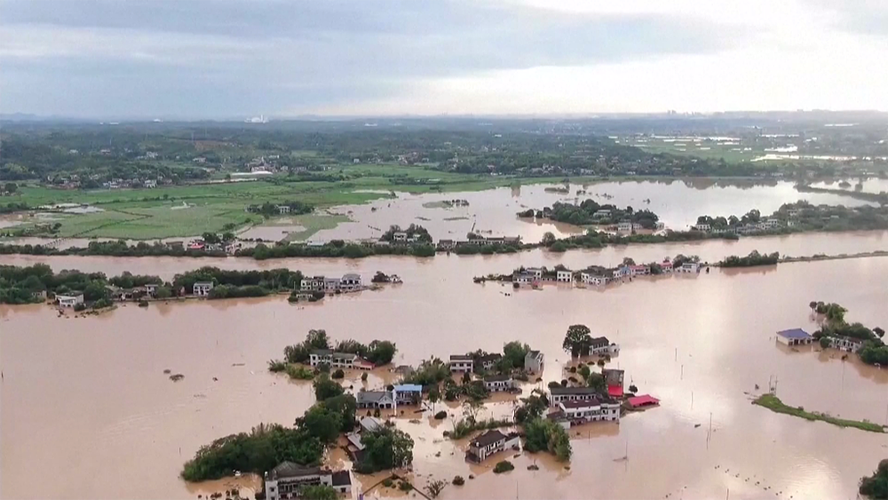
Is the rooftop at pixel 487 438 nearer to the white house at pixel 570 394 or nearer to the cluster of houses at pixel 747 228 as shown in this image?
the white house at pixel 570 394

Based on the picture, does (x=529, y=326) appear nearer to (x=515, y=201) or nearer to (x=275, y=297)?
(x=275, y=297)

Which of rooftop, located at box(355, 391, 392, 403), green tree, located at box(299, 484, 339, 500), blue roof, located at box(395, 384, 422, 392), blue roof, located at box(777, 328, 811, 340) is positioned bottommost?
rooftop, located at box(355, 391, 392, 403)

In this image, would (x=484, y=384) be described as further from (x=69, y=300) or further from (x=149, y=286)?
(x=69, y=300)

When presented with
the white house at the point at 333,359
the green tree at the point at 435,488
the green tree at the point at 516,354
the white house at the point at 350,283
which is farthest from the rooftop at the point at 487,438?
the white house at the point at 350,283

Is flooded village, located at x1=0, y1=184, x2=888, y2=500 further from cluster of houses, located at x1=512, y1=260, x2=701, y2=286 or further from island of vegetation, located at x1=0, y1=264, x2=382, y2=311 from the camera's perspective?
island of vegetation, located at x1=0, y1=264, x2=382, y2=311

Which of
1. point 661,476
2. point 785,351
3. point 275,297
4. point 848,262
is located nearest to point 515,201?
point 848,262

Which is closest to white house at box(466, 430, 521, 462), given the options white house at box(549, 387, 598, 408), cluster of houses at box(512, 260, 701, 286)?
white house at box(549, 387, 598, 408)

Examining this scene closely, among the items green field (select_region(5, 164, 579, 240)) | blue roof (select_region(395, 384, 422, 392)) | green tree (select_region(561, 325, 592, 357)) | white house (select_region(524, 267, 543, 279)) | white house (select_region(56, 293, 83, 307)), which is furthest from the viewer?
green field (select_region(5, 164, 579, 240))
